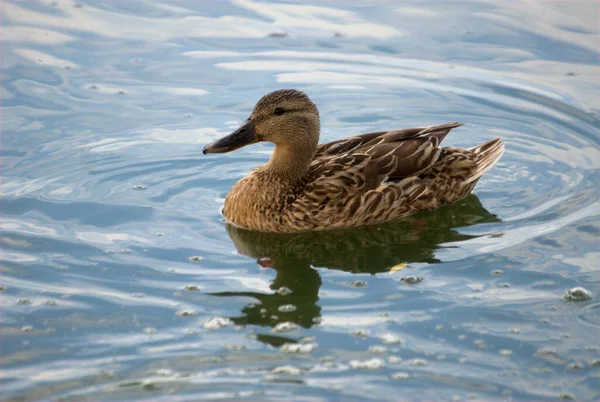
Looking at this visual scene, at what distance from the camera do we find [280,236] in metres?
9.59

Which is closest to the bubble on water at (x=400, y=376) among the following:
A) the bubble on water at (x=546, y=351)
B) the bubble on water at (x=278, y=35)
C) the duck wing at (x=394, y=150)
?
the bubble on water at (x=546, y=351)

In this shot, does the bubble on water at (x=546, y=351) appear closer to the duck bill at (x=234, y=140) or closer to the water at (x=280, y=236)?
the water at (x=280, y=236)

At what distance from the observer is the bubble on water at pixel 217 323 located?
7594mm

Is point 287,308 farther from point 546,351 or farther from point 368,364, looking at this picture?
point 546,351

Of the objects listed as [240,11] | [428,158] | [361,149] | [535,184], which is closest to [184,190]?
[361,149]

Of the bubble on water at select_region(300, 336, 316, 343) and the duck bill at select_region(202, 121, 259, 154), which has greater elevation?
the duck bill at select_region(202, 121, 259, 154)

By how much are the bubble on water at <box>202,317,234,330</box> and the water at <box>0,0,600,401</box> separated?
25 millimetres

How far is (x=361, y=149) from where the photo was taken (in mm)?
10031

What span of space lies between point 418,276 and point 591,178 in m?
3.14

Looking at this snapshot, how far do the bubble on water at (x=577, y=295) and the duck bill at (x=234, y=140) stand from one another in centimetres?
333

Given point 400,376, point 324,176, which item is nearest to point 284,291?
point 400,376

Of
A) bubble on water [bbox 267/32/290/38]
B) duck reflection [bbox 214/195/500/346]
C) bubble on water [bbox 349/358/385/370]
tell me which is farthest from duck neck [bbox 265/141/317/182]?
bubble on water [bbox 267/32/290/38]

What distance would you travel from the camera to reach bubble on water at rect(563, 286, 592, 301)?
8.13m

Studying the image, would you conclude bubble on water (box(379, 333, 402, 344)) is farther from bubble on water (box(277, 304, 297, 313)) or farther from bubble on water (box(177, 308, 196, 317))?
bubble on water (box(177, 308, 196, 317))
